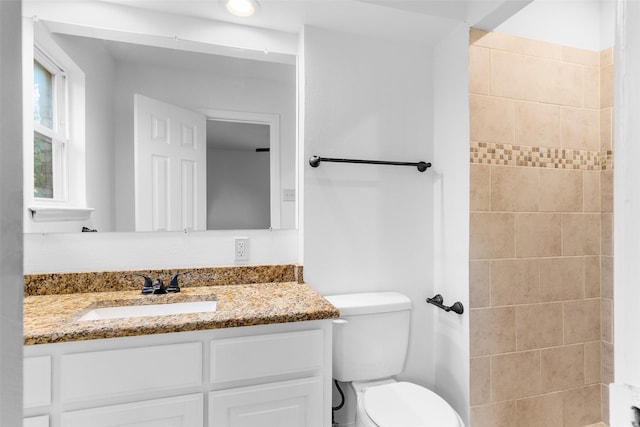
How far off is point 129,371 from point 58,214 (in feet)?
2.68

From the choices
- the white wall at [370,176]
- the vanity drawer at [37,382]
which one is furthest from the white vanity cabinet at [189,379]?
the white wall at [370,176]

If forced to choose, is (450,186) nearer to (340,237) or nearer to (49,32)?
(340,237)

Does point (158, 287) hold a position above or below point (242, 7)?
below

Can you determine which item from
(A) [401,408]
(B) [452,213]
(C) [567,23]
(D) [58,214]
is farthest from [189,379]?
(C) [567,23]

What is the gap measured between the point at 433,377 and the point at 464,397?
0.75 ft

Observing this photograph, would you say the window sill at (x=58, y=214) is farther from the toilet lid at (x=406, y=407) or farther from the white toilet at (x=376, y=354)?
the toilet lid at (x=406, y=407)

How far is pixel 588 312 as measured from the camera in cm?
188

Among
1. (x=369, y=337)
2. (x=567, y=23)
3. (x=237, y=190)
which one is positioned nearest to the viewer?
(x=369, y=337)

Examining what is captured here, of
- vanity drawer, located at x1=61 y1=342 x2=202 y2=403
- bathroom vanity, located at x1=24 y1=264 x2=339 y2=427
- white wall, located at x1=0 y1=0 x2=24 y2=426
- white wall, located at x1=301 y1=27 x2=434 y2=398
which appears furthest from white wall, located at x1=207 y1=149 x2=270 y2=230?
white wall, located at x1=0 y1=0 x2=24 y2=426

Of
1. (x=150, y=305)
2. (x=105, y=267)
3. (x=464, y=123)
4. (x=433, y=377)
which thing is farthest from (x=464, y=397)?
(x=105, y=267)

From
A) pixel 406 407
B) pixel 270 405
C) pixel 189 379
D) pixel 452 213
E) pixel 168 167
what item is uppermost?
pixel 168 167

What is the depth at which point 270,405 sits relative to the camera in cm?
122

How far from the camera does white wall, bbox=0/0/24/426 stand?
242mm

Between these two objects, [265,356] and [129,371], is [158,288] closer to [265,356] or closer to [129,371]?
[129,371]
